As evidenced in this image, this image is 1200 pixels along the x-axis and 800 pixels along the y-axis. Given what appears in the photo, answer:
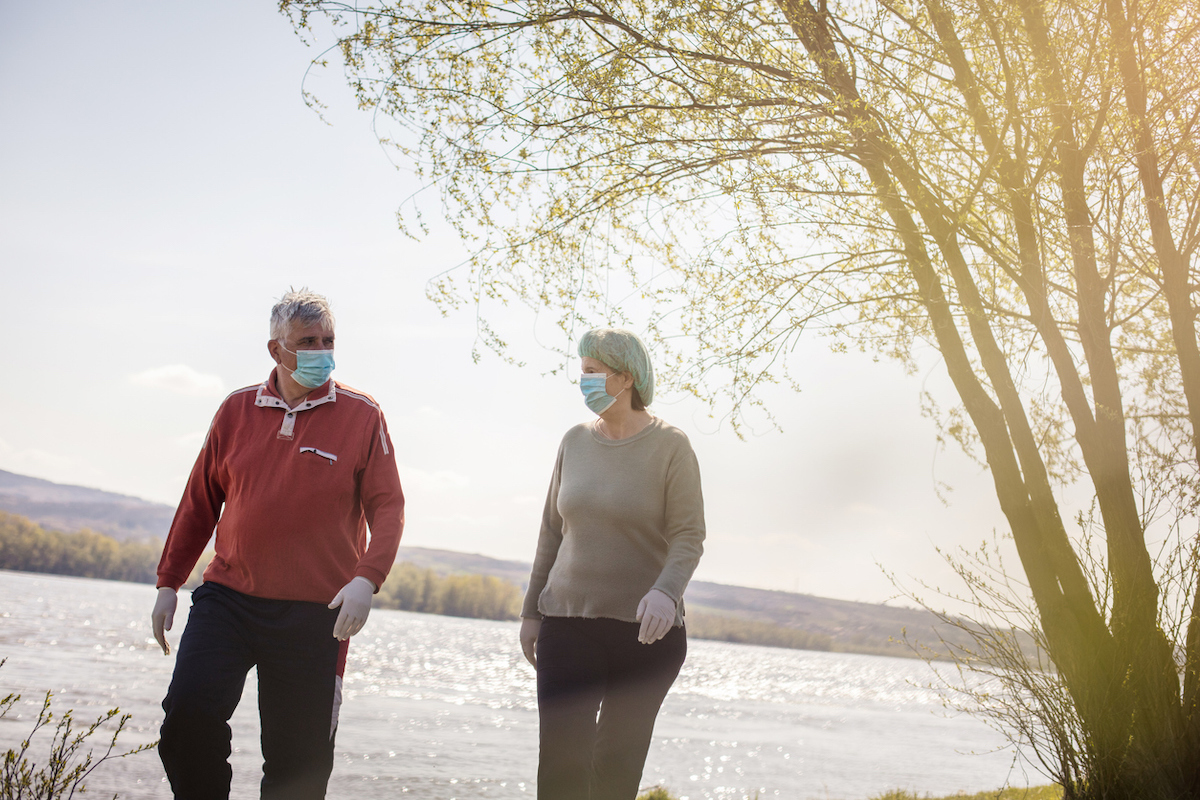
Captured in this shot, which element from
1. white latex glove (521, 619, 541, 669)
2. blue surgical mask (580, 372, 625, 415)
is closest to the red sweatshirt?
white latex glove (521, 619, 541, 669)

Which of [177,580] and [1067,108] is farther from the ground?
[1067,108]

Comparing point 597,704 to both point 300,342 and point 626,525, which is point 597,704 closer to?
point 626,525

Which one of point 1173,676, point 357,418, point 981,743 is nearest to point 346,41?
point 357,418

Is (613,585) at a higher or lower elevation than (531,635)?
higher

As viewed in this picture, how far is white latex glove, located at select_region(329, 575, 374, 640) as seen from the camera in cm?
289

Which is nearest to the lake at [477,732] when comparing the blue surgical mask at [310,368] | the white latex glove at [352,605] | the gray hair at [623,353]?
the gray hair at [623,353]

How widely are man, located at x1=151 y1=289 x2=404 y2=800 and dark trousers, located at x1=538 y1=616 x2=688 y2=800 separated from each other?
687 millimetres

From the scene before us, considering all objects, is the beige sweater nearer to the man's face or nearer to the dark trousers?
the dark trousers

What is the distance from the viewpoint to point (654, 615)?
2881mm

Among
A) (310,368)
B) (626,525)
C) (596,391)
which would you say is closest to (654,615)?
(626,525)

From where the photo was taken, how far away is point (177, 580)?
3201 millimetres

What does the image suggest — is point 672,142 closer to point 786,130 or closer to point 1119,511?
point 786,130

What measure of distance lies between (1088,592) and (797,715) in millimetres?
37961

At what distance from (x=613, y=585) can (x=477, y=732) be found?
67.8 ft
